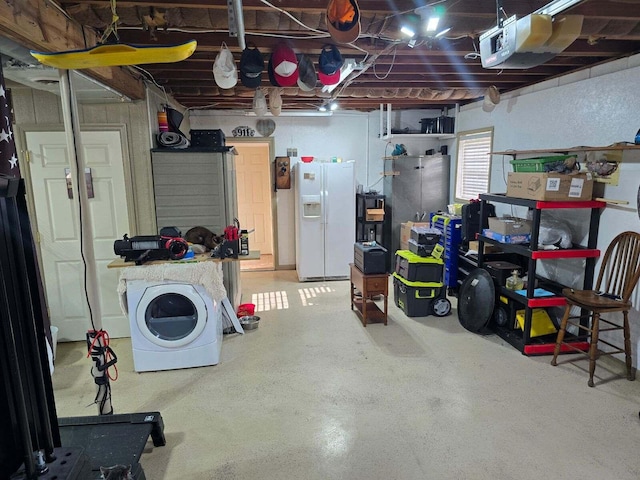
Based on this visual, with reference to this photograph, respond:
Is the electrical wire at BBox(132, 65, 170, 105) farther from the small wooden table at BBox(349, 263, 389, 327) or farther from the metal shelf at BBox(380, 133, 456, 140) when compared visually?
the metal shelf at BBox(380, 133, 456, 140)

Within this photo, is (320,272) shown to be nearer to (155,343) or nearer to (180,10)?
(155,343)

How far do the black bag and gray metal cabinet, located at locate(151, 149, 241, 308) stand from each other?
9.16 feet

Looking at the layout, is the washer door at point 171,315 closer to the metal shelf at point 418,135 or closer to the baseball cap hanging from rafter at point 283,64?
the baseball cap hanging from rafter at point 283,64

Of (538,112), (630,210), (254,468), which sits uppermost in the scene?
(538,112)

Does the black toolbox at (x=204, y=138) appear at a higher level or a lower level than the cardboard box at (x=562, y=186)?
higher

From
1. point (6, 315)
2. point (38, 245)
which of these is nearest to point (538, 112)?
point (6, 315)

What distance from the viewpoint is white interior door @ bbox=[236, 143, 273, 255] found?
6965 millimetres

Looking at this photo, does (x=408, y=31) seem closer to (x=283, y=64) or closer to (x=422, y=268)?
(x=283, y=64)

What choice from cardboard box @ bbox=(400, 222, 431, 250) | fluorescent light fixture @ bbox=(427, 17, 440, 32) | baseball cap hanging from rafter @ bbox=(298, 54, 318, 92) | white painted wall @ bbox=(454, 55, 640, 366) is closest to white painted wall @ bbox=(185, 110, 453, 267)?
cardboard box @ bbox=(400, 222, 431, 250)

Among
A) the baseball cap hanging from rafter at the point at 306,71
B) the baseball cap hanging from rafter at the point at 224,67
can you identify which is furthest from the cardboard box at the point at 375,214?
the baseball cap hanging from rafter at the point at 224,67

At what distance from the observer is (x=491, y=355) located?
3.42 m

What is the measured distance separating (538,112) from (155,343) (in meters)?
4.28

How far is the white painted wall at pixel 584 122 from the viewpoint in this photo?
3.06 metres

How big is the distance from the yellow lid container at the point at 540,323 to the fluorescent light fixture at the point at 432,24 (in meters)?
2.56
